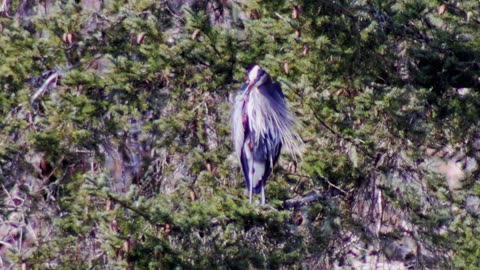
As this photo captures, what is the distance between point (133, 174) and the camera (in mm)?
6172

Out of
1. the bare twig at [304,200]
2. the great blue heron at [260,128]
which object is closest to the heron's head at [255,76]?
the great blue heron at [260,128]

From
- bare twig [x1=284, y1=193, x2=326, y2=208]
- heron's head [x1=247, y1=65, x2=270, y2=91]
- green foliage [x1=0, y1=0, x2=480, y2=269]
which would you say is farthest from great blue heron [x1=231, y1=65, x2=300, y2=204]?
bare twig [x1=284, y1=193, x2=326, y2=208]

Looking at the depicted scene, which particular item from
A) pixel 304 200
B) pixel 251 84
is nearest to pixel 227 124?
pixel 251 84

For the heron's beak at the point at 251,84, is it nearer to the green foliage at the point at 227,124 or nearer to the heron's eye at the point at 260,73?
the heron's eye at the point at 260,73

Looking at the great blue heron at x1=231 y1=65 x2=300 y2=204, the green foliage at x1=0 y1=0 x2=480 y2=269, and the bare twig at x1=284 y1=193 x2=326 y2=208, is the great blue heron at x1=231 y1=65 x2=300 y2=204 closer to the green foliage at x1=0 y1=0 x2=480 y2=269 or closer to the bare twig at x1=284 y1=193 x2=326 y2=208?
the green foliage at x1=0 y1=0 x2=480 y2=269

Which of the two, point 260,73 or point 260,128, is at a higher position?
point 260,73

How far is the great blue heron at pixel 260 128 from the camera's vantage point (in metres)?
5.84

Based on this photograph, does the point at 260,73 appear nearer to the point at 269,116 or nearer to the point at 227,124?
the point at 227,124

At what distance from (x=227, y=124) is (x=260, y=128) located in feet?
1.44

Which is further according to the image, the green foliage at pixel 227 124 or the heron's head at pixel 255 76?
the heron's head at pixel 255 76

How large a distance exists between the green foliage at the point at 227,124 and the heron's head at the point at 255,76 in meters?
0.07

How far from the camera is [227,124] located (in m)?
5.84

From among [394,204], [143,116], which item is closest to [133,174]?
[143,116]

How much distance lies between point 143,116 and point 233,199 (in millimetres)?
973
